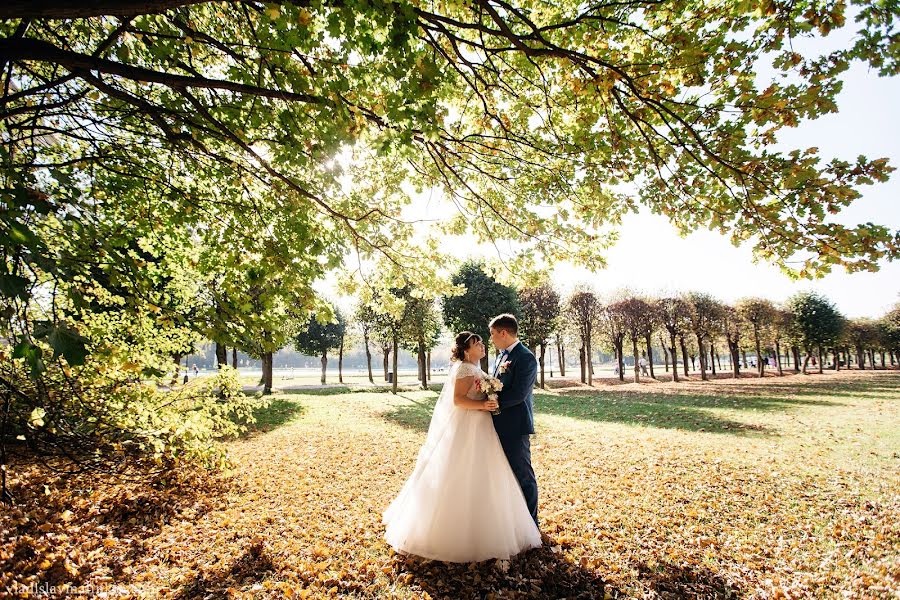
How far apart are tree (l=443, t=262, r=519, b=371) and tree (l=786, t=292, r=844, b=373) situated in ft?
122

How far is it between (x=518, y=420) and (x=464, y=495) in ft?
3.81

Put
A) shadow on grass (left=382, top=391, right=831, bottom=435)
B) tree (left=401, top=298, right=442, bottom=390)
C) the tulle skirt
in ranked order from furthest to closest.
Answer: tree (left=401, top=298, right=442, bottom=390)
shadow on grass (left=382, top=391, right=831, bottom=435)
the tulle skirt

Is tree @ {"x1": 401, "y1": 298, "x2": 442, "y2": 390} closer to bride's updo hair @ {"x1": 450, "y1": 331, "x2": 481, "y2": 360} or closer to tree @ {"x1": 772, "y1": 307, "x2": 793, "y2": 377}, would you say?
bride's updo hair @ {"x1": 450, "y1": 331, "x2": 481, "y2": 360}

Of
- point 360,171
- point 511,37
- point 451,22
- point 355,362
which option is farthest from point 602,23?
point 355,362

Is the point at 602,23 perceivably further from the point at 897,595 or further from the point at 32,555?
the point at 32,555

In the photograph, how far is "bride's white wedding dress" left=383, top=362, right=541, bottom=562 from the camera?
15.7 feet

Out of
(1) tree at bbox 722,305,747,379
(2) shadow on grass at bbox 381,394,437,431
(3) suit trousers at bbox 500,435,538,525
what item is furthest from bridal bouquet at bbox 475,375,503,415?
(1) tree at bbox 722,305,747,379

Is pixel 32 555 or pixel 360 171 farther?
pixel 360 171

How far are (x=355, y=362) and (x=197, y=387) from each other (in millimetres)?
141232

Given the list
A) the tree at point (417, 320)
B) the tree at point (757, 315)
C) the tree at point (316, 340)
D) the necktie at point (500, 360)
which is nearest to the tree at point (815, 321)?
the tree at point (757, 315)

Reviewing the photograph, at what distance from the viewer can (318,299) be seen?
554 cm

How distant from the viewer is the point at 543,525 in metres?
6.04

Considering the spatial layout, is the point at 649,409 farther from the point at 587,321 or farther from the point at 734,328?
the point at 734,328

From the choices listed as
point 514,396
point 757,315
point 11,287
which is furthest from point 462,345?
point 757,315
